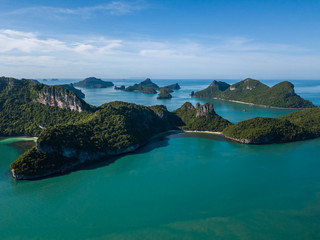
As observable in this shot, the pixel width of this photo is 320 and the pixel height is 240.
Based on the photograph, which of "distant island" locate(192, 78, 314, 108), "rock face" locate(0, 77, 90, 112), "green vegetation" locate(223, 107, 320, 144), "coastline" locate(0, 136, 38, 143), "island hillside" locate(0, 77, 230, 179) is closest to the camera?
"island hillside" locate(0, 77, 230, 179)

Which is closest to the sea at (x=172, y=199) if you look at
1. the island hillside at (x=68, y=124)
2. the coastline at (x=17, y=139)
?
the island hillside at (x=68, y=124)

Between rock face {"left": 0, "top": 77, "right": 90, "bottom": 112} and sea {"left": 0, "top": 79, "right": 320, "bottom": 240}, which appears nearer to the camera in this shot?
sea {"left": 0, "top": 79, "right": 320, "bottom": 240}

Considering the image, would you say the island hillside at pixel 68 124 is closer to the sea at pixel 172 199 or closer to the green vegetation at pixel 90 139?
the green vegetation at pixel 90 139

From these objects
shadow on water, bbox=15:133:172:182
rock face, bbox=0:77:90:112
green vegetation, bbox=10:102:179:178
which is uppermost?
rock face, bbox=0:77:90:112

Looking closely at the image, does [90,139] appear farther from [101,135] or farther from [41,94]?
[41,94]

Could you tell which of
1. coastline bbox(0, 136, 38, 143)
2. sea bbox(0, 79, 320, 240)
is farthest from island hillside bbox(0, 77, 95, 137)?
sea bbox(0, 79, 320, 240)

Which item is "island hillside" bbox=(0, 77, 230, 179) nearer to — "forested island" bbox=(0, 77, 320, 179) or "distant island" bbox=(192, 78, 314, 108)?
"forested island" bbox=(0, 77, 320, 179)

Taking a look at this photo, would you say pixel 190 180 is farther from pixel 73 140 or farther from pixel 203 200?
pixel 73 140

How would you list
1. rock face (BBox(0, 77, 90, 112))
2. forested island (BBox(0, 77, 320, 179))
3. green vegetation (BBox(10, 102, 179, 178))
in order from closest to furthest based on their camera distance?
green vegetation (BBox(10, 102, 179, 178))
forested island (BBox(0, 77, 320, 179))
rock face (BBox(0, 77, 90, 112))

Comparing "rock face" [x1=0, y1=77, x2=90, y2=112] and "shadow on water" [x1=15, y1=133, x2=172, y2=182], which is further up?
"rock face" [x1=0, y1=77, x2=90, y2=112]

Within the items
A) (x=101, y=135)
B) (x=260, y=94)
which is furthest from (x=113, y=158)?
(x=260, y=94)
